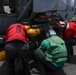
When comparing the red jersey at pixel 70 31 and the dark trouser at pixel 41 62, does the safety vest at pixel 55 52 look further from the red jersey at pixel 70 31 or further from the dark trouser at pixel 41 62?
the red jersey at pixel 70 31

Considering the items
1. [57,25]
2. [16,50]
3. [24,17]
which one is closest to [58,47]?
[16,50]

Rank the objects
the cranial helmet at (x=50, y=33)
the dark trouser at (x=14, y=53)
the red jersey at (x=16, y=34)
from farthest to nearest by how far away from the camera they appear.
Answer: the cranial helmet at (x=50, y=33)
the red jersey at (x=16, y=34)
the dark trouser at (x=14, y=53)

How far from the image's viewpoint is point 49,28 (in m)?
7.87

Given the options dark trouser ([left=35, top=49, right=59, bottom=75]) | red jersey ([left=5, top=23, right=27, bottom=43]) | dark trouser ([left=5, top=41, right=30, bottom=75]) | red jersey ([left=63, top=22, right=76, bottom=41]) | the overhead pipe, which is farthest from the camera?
the overhead pipe

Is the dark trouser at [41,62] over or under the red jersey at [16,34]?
under

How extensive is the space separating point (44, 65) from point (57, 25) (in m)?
1.75

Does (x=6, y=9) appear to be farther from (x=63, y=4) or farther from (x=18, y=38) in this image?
(x=18, y=38)

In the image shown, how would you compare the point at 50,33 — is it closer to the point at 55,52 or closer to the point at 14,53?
the point at 55,52

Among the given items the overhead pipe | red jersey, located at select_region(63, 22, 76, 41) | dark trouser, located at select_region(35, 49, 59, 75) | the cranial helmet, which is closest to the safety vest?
dark trouser, located at select_region(35, 49, 59, 75)

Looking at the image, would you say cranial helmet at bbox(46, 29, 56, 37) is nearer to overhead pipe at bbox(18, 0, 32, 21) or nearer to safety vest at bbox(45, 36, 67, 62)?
safety vest at bbox(45, 36, 67, 62)

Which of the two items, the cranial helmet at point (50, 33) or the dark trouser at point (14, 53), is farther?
the cranial helmet at point (50, 33)

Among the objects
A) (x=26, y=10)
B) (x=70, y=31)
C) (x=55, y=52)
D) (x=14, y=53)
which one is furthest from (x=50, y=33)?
(x=26, y=10)

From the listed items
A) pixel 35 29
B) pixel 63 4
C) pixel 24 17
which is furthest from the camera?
pixel 63 4

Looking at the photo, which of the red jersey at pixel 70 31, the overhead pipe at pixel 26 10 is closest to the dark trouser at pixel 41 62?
the red jersey at pixel 70 31
